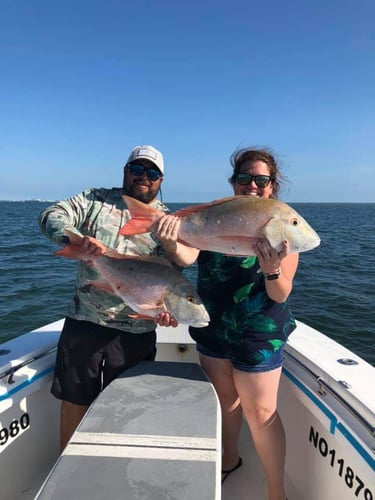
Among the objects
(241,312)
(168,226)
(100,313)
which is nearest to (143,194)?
(168,226)

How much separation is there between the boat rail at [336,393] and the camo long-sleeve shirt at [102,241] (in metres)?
1.22

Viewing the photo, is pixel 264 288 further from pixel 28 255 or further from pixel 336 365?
pixel 28 255

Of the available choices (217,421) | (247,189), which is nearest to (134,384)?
(217,421)

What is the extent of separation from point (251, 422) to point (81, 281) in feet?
5.13

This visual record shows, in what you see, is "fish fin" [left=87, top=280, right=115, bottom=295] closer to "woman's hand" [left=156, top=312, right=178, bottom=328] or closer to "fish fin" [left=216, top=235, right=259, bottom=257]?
"woman's hand" [left=156, top=312, right=178, bottom=328]

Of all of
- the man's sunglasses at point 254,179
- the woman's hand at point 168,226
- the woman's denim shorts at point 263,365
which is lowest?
the woman's denim shorts at point 263,365

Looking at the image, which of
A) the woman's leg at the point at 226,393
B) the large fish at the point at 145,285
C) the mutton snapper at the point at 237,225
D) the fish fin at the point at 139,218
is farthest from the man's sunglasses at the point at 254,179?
the woman's leg at the point at 226,393

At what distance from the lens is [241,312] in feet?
8.59

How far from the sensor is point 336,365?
290 cm

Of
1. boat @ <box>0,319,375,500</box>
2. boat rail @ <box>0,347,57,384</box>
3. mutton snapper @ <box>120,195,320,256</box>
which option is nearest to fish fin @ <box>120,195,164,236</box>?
mutton snapper @ <box>120,195,320,256</box>

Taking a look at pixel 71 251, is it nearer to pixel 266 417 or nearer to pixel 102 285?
pixel 102 285

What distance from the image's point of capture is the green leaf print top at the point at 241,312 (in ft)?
8.46

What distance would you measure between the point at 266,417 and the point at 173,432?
795mm

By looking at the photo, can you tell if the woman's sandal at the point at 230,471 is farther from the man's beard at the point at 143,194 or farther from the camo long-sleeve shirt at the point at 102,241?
the man's beard at the point at 143,194
